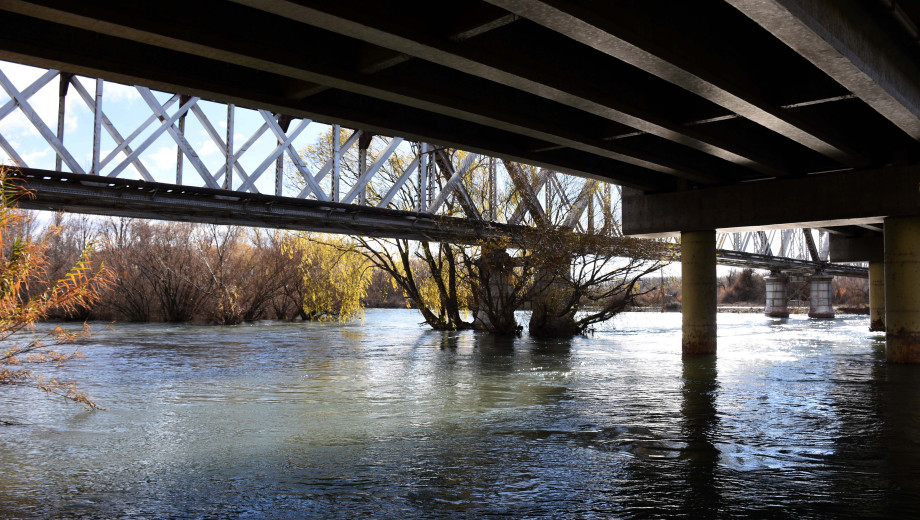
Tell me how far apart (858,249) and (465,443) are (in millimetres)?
38211

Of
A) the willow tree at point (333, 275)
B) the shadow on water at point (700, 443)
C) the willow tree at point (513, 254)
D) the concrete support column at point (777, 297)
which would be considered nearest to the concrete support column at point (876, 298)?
the willow tree at point (513, 254)

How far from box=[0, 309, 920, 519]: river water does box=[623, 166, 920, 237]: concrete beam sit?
4.21m

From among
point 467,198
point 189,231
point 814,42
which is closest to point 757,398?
point 814,42

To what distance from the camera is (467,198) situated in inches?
1253

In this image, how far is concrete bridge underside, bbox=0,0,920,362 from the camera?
31.4 feet

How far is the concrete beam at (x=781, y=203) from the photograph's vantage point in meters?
19.2

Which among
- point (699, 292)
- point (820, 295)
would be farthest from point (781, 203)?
point (820, 295)

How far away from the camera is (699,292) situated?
22719 mm

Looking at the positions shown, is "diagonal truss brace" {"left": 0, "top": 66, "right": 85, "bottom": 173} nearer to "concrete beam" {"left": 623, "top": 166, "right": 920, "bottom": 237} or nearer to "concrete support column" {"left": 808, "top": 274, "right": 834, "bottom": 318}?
"concrete beam" {"left": 623, "top": 166, "right": 920, "bottom": 237}

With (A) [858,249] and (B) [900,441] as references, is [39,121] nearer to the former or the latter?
(B) [900,441]

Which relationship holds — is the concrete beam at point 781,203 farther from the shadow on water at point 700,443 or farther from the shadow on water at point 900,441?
the shadow on water at point 700,443

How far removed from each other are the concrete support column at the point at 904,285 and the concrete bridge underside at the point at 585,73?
4 cm

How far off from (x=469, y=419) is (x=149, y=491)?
5.33 metres

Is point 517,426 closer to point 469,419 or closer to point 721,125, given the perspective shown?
point 469,419
